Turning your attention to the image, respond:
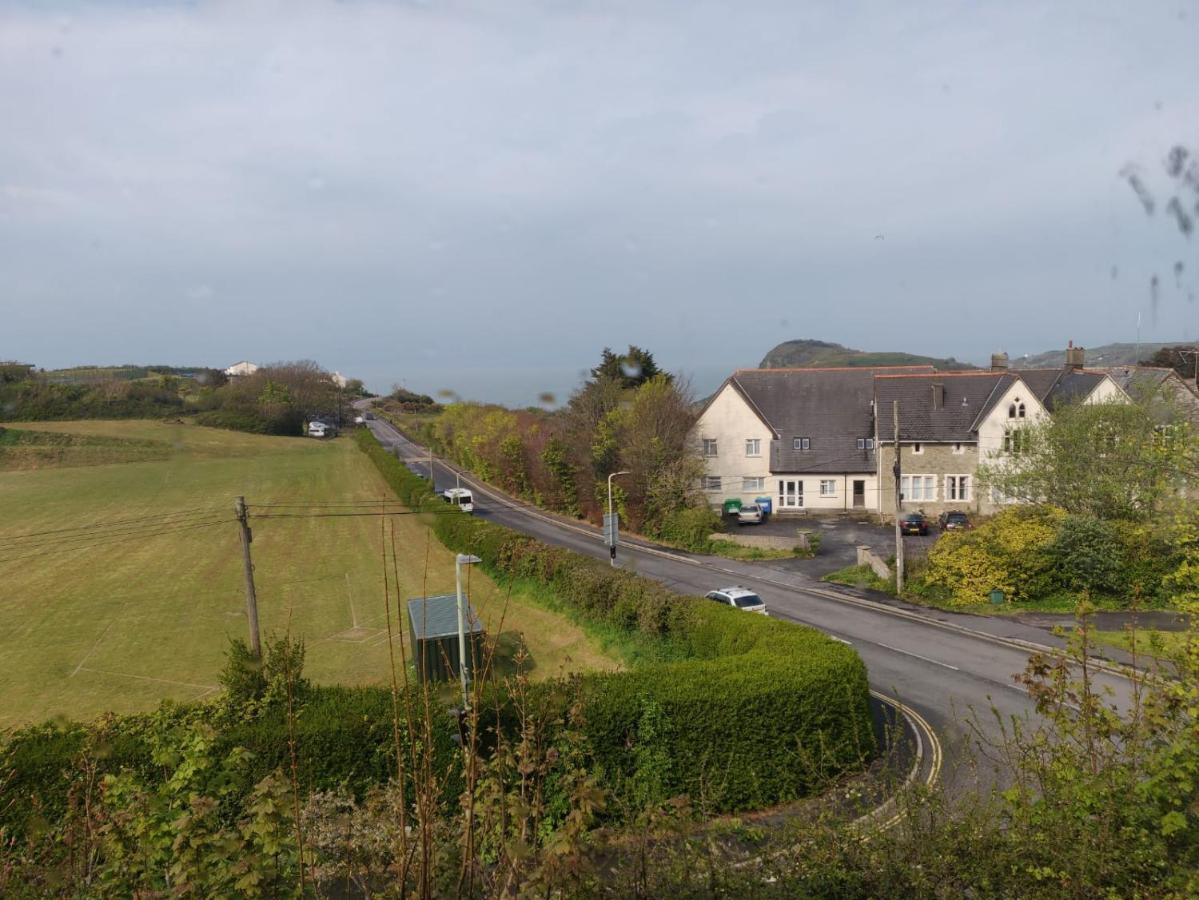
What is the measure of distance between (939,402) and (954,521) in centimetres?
812

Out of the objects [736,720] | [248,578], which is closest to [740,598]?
[736,720]

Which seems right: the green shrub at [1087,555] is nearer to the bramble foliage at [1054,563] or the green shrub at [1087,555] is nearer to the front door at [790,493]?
the bramble foliage at [1054,563]

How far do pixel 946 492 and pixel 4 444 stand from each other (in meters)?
68.5

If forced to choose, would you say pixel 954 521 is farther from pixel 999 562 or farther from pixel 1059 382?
pixel 999 562

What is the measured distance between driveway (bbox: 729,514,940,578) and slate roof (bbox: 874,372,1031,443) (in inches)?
235

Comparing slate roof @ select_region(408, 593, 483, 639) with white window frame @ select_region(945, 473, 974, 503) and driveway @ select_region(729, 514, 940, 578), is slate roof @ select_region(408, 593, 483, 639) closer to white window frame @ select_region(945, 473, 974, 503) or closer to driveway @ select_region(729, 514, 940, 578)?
driveway @ select_region(729, 514, 940, 578)

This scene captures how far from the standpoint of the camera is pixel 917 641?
23.7 metres

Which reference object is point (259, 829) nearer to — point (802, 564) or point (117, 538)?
point (802, 564)

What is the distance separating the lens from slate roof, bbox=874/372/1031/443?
4303 cm

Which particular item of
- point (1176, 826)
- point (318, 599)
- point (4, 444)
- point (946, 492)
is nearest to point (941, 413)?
point (946, 492)

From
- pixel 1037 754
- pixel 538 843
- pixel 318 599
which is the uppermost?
pixel 538 843

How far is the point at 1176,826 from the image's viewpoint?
541 cm

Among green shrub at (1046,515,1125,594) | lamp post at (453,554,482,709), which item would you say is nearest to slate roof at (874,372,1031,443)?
A: green shrub at (1046,515,1125,594)

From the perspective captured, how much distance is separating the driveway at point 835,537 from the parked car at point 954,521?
621 mm
